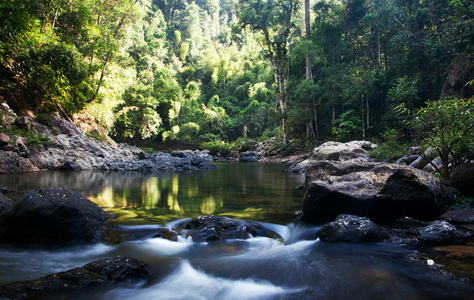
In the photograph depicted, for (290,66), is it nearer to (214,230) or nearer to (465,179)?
A: (465,179)

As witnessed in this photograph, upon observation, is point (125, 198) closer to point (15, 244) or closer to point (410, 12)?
point (15, 244)

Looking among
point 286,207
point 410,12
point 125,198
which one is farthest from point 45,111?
point 410,12

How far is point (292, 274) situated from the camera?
246 centimetres

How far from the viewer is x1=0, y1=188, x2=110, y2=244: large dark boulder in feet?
10.0

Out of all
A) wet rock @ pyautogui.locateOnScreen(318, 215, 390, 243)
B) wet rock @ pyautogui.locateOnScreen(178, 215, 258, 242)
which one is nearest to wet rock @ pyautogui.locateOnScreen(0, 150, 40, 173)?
wet rock @ pyautogui.locateOnScreen(178, 215, 258, 242)

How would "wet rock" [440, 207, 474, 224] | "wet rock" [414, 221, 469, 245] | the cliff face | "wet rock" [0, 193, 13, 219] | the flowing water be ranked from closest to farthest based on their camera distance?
1. the flowing water
2. "wet rock" [414, 221, 469, 245]
3. "wet rock" [0, 193, 13, 219]
4. "wet rock" [440, 207, 474, 224]
5. the cliff face

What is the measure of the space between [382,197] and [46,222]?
4482 millimetres

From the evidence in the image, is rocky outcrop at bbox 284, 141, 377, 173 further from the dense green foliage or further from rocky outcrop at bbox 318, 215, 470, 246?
rocky outcrop at bbox 318, 215, 470, 246

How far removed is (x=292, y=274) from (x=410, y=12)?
69.8ft

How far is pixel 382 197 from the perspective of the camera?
3.89m

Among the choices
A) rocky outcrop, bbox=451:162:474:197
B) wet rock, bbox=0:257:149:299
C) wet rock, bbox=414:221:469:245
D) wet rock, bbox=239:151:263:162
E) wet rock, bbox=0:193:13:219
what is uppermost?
wet rock, bbox=239:151:263:162

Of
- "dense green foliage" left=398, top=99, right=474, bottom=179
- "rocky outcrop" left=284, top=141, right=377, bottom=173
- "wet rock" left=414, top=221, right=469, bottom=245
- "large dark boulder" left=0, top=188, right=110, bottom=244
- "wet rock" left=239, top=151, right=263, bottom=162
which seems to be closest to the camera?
"wet rock" left=414, top=221, right=469, bottom=245

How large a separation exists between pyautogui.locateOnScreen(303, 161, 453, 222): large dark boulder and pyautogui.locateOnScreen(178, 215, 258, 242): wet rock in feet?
3.65

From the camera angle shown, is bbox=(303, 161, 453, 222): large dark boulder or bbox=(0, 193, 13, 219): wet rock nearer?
bbox=(0, 193, 13, 219): wet rock
